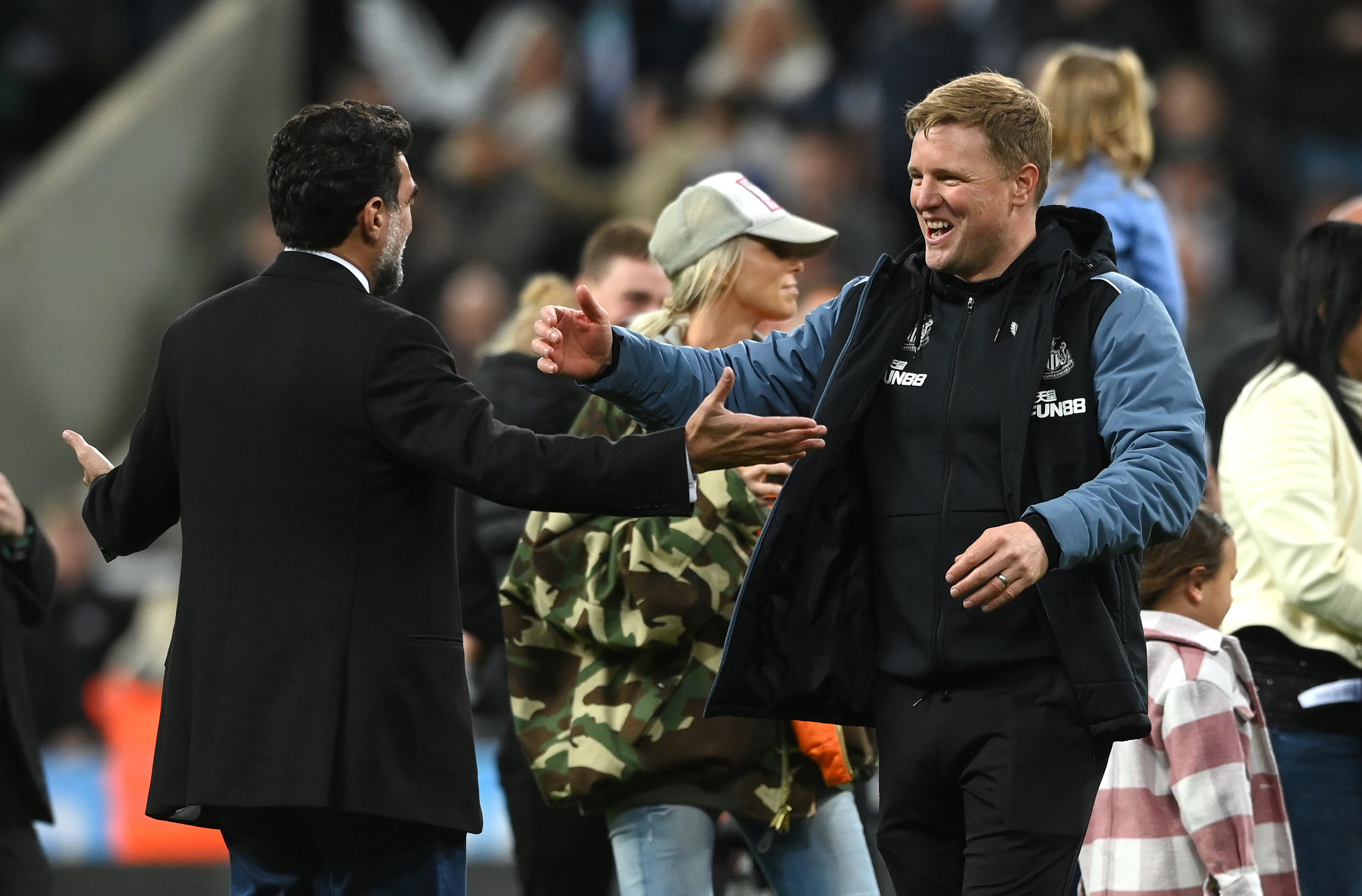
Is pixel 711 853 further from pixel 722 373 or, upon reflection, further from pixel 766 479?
pixel 722 373

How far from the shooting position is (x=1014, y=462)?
3.61 meters

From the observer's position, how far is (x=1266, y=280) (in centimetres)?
1036

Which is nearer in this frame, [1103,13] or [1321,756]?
[1321,756]

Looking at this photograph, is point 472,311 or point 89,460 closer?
point 89,460

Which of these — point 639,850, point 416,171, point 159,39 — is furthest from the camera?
point 159,39

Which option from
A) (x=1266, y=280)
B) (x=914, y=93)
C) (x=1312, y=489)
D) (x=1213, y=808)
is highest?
(x=914, y=93)

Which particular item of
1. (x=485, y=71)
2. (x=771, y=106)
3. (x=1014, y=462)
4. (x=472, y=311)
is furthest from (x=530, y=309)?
(x=485, y=71)

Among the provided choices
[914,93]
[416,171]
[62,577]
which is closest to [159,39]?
[416,171]

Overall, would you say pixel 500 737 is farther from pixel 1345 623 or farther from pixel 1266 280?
pixel 1266 280

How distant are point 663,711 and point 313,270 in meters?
1.37

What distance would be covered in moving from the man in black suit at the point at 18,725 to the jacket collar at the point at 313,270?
1735 millimetres

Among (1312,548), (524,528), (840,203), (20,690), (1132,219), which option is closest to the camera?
(1312,548)

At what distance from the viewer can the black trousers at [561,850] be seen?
535 cm

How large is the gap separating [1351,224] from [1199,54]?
6.52 m
